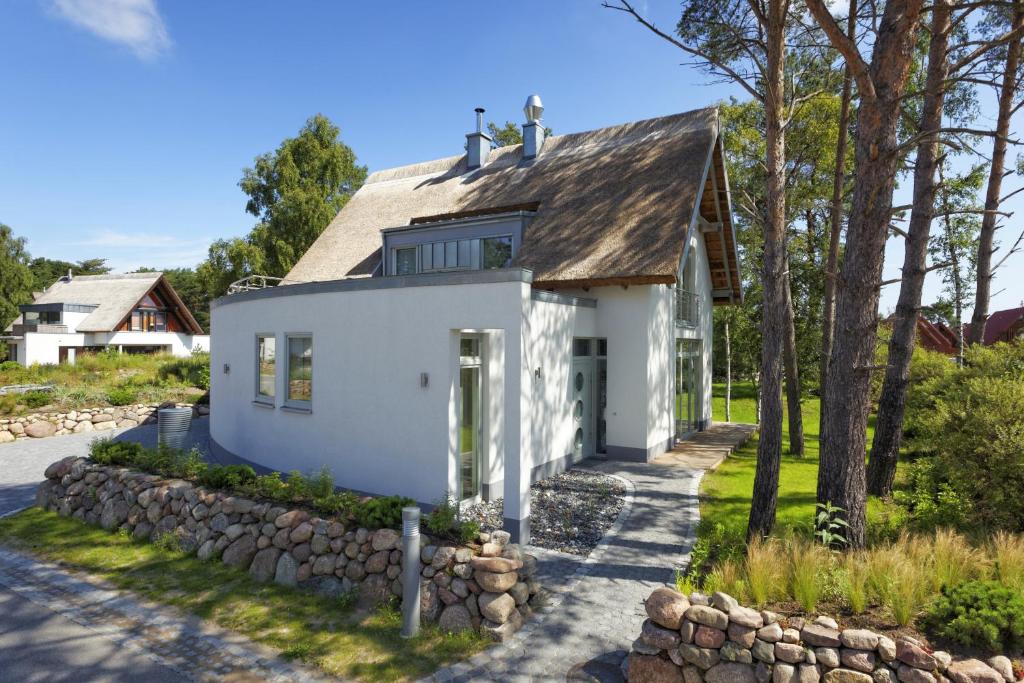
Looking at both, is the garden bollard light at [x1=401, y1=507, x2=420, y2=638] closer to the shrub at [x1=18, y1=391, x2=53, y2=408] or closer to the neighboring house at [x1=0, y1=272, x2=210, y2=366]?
the shrub at [x1=18, y1=391, x2=53, y2=408]

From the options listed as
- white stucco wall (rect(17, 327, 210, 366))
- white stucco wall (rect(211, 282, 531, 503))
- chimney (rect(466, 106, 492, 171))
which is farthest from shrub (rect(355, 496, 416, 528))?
white stucco wall (rect(17, 327, 210, 366))

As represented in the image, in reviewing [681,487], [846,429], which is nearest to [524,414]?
[846,429]

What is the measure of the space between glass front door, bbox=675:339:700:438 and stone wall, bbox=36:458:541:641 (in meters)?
9.28

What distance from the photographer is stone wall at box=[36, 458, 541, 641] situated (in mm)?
5309

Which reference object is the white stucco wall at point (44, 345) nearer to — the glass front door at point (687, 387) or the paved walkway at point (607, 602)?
the glass front door at point (687, 387)

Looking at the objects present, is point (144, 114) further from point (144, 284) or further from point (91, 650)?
point (144, 284)

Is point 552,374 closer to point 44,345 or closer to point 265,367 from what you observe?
point 265,367

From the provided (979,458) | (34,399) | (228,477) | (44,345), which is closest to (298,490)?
(228,477)

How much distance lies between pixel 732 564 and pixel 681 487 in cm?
507

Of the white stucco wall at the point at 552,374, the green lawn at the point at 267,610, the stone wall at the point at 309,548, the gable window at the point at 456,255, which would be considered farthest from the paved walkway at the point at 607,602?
the gable window at the point at 456,255

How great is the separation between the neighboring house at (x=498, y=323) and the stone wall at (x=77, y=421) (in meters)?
6.97

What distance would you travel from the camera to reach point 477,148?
706 inches

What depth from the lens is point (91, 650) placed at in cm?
506

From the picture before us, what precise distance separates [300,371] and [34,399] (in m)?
13.0
